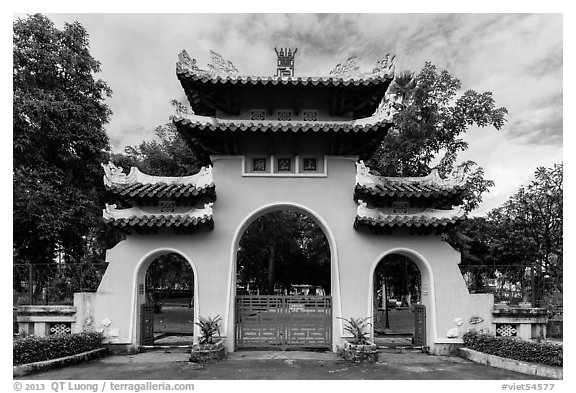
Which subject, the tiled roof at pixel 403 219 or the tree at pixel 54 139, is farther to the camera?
the tree at pixel 54 139

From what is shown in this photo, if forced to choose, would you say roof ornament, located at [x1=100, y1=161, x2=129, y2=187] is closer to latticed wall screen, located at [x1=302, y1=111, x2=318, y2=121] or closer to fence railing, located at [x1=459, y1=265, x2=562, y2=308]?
latticed wall screen, located at [x1=302, y1=111, x2=318, y2=121]

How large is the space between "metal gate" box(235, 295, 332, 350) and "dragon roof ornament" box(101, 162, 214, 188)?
3.28 metres

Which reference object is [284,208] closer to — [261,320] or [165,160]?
[261,320]

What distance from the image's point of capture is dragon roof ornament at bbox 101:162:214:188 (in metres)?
12.4

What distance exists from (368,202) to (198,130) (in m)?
4.83

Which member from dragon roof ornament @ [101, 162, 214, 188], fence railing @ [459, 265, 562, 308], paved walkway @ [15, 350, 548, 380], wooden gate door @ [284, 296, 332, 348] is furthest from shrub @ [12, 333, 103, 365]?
fence railing @ [459, 265, 562, 308]

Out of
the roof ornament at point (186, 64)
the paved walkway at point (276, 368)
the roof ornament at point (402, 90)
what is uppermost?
the roof ornament at point (402, 90)

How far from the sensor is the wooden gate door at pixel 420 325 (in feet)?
42.3

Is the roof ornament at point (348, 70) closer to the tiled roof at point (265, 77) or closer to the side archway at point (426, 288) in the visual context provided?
the tiled roof at point (265, 77)

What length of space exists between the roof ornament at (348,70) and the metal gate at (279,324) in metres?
5.95

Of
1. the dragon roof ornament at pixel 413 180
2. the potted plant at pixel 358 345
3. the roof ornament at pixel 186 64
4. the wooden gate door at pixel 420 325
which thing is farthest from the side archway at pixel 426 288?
the roof ornament at pixel 186 64
